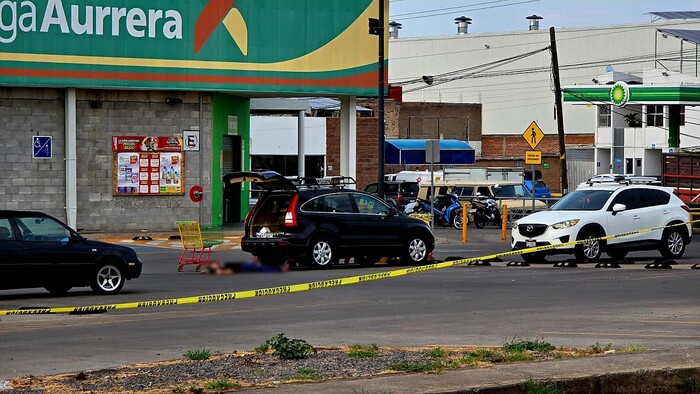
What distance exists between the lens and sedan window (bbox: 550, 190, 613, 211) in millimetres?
26375

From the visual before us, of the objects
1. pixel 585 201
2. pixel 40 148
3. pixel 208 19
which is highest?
pixel 208 19

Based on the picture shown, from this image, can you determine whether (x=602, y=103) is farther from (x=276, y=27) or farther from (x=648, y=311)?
(x=648, y=311)

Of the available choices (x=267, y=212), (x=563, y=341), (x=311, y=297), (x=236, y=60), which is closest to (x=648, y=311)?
(x=563, y=341)

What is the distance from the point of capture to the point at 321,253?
79.9ft

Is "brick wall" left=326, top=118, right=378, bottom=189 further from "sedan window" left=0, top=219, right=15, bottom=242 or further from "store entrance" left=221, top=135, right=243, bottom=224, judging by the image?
"sedan window" left=0, top=219, right=15, bottom=242

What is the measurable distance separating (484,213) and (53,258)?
84.0 feet

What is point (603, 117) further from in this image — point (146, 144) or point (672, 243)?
point (672, 243)

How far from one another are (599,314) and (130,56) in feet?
72.4

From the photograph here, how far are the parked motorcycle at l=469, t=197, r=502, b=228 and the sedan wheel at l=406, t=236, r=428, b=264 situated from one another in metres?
16.6

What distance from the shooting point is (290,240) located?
24.1 m

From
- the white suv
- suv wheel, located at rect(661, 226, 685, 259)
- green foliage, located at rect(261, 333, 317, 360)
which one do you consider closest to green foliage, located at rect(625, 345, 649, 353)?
green foliage, located at rect(261, 333, 317, 360)

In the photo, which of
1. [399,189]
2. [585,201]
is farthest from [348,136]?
[585,201]

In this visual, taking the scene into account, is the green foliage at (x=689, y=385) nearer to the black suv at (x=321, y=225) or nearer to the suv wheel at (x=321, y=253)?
the black suv at (x=321, y=225)

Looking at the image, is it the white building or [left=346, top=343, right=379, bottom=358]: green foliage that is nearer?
[left=346, top=343, right=379, bottom=358]: green foliage
